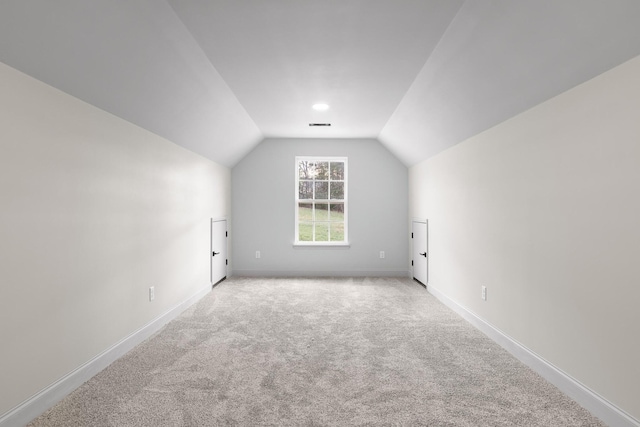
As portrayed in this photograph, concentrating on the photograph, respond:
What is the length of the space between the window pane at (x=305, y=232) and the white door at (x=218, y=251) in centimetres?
137

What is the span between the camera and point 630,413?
6.17ft

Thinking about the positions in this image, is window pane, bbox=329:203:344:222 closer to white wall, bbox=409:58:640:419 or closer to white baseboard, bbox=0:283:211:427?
white wall, bbox=409:58:640:419

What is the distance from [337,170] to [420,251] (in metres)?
2.12

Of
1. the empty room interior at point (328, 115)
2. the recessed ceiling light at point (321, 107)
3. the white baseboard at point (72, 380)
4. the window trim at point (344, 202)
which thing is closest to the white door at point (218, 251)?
the empty room interior at point (328, 115)

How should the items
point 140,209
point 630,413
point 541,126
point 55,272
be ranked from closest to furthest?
point 630,413
point 55,272
point 541,126
point 140,209

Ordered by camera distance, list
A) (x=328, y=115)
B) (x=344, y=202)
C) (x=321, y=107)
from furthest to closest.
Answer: (x=344, y=202) → (x=328, y=115) → (x=321, y=107)

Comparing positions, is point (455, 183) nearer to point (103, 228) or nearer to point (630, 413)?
point (630, 413)

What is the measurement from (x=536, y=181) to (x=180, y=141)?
11.9 feet

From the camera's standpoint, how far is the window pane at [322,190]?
666 centimetres

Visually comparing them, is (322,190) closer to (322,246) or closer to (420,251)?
(322,246)

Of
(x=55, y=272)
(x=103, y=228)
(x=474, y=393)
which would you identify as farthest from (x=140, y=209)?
(x=474, y=393)

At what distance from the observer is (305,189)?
668 cm

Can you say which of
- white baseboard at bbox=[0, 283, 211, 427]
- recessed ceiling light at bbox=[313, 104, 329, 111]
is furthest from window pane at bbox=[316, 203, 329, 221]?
white baseboard at bbox=[0, 283, 211, 427]

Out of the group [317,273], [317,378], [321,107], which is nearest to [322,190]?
[317,273]
